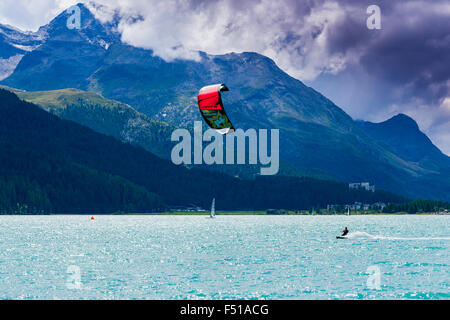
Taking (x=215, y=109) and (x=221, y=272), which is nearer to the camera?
(x=215, y=109)

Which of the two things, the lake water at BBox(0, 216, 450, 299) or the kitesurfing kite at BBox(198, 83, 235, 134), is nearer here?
the kitesurfing kite at BBox(198, 83, 235, 134)

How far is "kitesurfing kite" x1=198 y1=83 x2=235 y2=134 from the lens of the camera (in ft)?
178

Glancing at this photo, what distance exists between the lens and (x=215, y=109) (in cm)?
5506

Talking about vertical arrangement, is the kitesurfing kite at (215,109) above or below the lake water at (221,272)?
above

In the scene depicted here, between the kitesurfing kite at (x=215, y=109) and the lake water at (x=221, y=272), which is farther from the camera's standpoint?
the lake water at (x=221, y=272)

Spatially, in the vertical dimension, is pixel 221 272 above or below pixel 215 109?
below

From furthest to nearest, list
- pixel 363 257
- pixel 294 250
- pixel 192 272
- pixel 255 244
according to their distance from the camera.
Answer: pixel 255 244
pixel 294 250
pixel 363 257
pixel 192 272

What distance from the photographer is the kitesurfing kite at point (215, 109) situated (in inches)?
2138

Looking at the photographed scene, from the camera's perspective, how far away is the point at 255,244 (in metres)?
152

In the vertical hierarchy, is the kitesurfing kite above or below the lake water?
above
